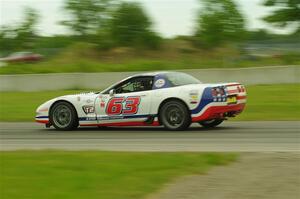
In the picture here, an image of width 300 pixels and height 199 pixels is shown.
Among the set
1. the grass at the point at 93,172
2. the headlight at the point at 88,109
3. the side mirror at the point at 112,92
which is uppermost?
the side mirror at the point at 112,92

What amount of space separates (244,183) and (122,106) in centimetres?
698

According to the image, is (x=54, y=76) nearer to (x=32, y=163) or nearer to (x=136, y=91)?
(x=136, y=91)

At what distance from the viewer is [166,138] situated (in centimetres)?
1198

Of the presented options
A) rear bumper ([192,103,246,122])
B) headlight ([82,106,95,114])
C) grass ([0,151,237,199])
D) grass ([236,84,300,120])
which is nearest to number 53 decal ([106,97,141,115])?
headlight ([82,106,95,114])

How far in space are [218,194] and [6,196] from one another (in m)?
2.21

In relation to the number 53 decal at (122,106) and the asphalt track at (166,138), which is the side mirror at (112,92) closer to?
the number 53 decal at (122,106)

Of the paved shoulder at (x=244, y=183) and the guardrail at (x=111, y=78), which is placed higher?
the guardrail at (x=111, y=78)

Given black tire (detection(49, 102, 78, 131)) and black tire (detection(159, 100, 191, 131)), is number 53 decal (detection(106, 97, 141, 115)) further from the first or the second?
black tire (detection(49, 102, 78, 131))

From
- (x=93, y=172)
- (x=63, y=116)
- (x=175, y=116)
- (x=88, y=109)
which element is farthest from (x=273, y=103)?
(x=93, y=172)

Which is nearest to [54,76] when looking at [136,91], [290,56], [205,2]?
[290,56]

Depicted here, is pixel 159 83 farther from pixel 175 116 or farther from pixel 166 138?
pixel 166 138

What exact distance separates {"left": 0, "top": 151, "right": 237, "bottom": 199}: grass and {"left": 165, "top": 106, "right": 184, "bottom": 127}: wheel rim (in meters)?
4.01

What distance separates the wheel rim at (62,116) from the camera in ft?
47.7

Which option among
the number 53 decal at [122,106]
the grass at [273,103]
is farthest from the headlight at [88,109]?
the grass at [273,103]
